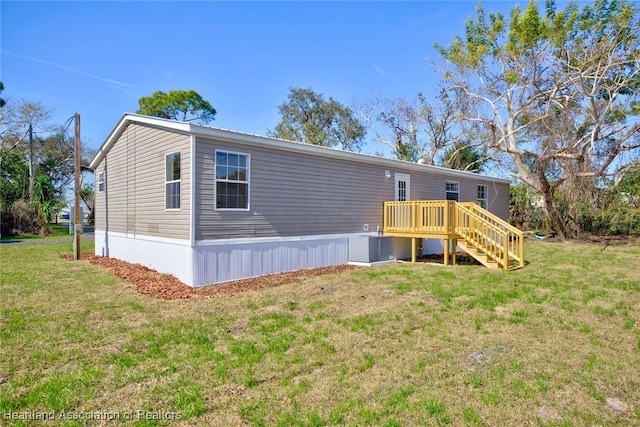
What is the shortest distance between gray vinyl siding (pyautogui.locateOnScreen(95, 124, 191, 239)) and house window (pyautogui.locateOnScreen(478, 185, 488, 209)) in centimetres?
1292

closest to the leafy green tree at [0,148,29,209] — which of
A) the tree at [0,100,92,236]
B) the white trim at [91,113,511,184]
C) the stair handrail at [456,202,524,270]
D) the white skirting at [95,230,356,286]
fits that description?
the tree at [0,100,92,236]

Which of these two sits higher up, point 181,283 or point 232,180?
point 232,180

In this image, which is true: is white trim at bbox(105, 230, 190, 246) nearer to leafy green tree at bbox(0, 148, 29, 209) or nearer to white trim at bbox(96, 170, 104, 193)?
white trim at bbox(96, 170, 104, 193)

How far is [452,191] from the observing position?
14.7 metres

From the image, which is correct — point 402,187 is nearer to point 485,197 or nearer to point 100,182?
point 485,197

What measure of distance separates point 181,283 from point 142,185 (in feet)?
11.3

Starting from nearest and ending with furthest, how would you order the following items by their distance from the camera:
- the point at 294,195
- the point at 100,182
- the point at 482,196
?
the point at 294,195, the point at 100,182, the point at 482,196

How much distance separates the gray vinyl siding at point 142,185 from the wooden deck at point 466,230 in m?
6.33

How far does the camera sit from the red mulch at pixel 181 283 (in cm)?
683

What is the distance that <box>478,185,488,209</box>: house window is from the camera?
1625 centimetres

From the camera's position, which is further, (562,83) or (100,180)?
(562,83)

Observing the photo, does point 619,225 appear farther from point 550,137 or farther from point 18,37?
point 18,37

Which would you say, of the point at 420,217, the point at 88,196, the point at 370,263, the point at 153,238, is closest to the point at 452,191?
the point at 420,217

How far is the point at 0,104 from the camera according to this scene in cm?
2683
